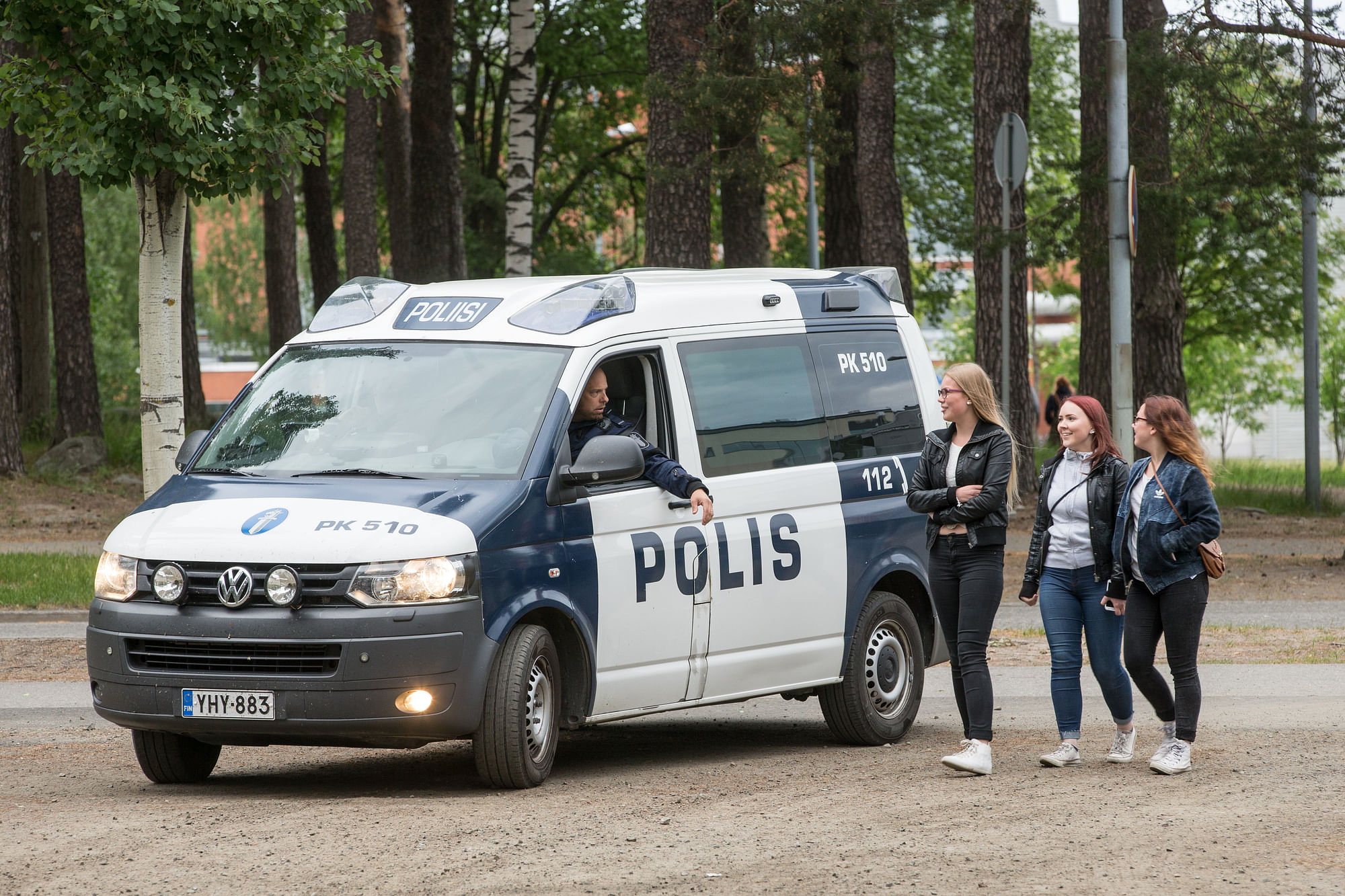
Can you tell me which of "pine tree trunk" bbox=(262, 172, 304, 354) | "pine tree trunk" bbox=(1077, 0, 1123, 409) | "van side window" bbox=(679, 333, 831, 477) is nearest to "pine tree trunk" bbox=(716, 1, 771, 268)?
"pine tree trunk" bbox=(1077, 0, 1123, 409)

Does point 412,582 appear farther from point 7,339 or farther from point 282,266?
point 282,266

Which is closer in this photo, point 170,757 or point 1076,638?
point 170,757

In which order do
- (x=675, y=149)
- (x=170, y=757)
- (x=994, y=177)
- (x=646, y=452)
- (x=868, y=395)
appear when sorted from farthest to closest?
(x=994, y=177) → (x=675, y=149) → (x=868, y=395) → (x=646, y=452) → (x=170, y=757)

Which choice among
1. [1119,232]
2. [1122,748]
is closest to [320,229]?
[1119,232]

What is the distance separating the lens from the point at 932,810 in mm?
6754

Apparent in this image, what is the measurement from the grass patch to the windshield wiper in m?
7.25

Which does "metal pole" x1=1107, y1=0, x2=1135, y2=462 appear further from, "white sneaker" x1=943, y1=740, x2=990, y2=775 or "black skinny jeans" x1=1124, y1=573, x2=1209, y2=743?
"white sneaker" x1=943, y1=740, x2=990, y2=775

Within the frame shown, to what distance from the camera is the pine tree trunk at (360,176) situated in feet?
76.4

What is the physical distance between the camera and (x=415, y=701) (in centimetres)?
667

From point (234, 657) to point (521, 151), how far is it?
54.1 ft

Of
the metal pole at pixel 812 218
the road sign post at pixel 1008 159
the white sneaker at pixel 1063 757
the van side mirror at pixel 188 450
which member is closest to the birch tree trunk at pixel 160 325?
the van side mirror at pixel 188 450

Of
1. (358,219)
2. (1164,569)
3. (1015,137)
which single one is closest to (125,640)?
(1164,569)

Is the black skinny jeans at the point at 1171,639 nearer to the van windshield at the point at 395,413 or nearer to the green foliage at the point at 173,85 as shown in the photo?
the van windshield at the point at 395,413

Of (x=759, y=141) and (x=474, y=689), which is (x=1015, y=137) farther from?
(x=474, y=689)
